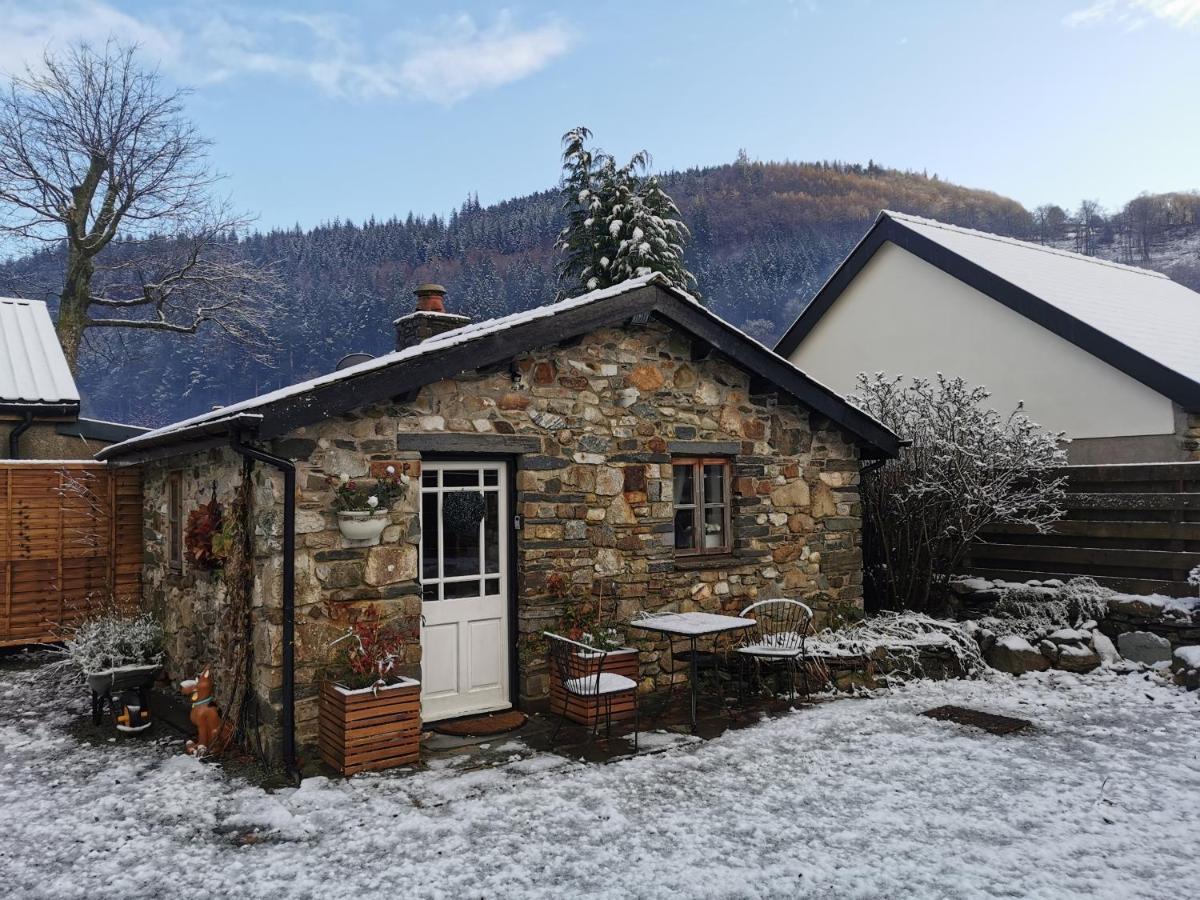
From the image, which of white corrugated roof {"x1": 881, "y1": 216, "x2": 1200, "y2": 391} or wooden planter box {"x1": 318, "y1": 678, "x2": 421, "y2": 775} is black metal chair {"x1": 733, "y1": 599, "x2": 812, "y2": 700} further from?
white corrugated roof {"x1": 881, "y1": 216, "x2": 1200, "y2": 391}

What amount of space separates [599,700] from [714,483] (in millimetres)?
2536

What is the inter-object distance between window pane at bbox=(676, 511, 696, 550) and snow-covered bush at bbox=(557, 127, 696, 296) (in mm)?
11411

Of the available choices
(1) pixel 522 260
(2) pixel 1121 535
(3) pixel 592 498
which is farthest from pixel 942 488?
(1) pixel 522 260

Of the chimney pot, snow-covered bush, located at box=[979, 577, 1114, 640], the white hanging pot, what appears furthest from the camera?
the chimney pot

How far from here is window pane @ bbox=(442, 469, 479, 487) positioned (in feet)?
21.1

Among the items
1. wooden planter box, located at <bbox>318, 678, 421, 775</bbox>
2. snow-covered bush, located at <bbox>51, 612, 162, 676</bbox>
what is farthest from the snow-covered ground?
snow-covered bush, located at <bbox>51, 612, 162, 676</bbox>

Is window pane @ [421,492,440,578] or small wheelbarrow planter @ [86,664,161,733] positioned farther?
small wheelbarrow planter @ [86,664,161,733]

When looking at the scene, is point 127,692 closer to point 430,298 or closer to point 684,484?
point 684,484

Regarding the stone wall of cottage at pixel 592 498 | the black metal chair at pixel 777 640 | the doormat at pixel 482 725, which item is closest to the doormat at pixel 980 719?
the black metal chair at pixel 777 640

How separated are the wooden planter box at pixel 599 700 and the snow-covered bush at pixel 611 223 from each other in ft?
42.3

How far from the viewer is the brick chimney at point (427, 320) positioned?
9633mm

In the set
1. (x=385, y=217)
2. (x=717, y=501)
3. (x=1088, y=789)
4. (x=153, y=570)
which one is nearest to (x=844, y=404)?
(x=717, y=501)

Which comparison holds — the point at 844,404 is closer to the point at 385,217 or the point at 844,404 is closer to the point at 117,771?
the point at 117,771

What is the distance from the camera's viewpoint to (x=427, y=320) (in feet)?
31.6
